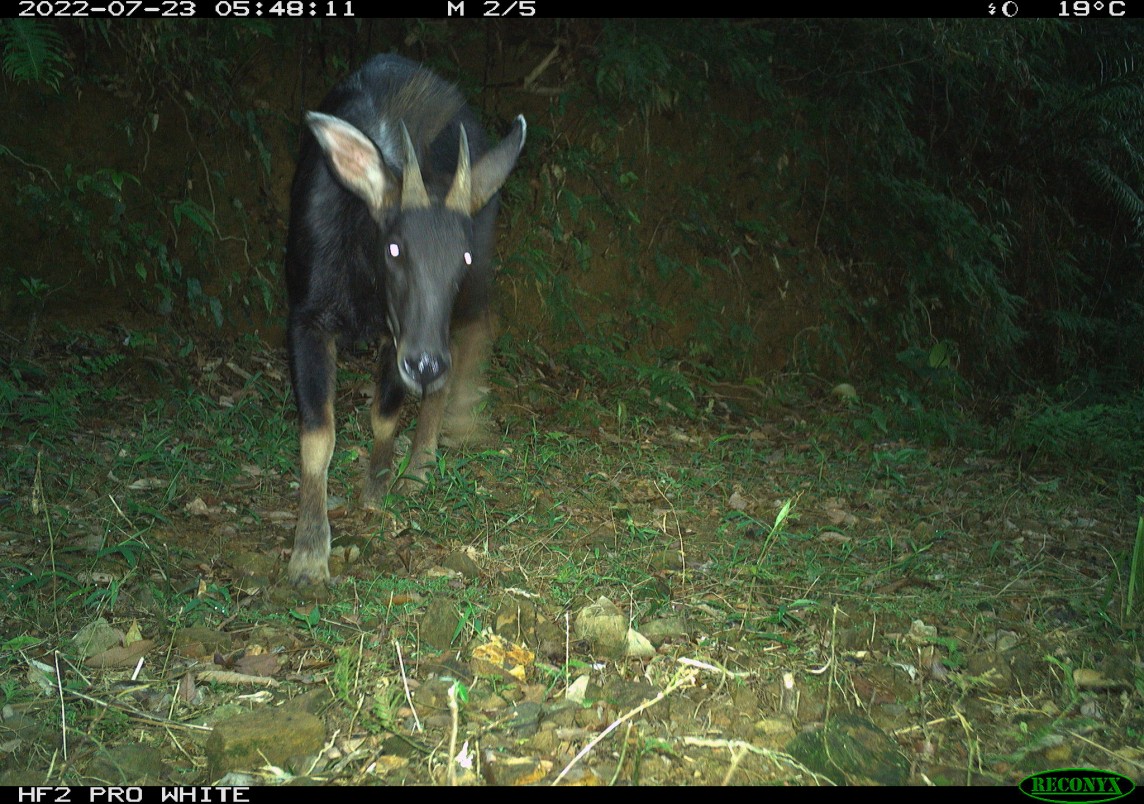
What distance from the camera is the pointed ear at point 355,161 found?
374 centimetres

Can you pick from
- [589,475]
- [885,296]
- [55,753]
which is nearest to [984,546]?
[589,475]

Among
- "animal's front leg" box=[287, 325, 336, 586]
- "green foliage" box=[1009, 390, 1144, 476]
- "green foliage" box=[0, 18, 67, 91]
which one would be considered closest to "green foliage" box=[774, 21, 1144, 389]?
"green foliage" box=[1009, 390, 1144, 476]

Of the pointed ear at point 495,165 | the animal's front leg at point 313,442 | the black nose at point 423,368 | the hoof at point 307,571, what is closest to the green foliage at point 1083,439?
the pointed ear at point 495,165

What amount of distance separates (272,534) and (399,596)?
0.96m

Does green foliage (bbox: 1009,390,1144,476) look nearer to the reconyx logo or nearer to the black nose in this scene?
the reconyx logo

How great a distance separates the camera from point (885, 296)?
8.59 metres

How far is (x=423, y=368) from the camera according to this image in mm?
3666

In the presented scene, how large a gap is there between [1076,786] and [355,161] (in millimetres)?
3318

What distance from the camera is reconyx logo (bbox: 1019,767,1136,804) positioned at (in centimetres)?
250

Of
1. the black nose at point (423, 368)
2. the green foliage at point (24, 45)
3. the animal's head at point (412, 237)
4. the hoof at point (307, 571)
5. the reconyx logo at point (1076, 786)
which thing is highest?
the green foliage at point (24, 45)

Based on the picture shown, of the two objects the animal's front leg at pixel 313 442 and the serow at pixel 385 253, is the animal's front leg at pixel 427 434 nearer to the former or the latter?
the serow at pixel 385 253

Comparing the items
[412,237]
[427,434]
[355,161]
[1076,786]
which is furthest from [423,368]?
[1076,786]

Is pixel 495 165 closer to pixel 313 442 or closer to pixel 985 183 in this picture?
pixel 313 442
